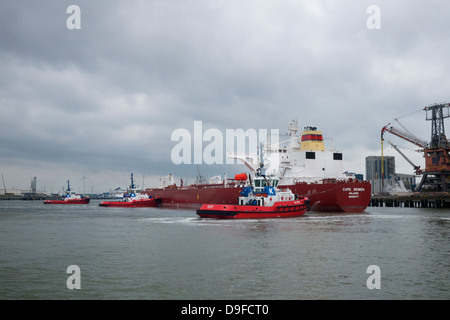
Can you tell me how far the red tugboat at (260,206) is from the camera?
122ft

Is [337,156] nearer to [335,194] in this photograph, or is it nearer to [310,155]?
[310,155]

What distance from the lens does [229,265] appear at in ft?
52.1

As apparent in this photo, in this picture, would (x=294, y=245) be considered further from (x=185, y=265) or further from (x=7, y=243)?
(x=7, y=243)

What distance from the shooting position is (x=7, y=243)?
22.7 meters

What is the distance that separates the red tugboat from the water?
10.7m

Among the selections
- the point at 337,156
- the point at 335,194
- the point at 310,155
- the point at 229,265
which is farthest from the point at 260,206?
the point at 229,265

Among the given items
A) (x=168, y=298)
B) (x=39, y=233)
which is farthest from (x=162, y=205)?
(x=168, y=298)

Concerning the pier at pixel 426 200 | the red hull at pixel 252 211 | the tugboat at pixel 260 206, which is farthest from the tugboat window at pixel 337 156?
the pier at pixel 426 200

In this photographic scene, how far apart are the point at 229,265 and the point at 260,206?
2207cm

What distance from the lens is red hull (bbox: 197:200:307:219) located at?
36844 millimetres

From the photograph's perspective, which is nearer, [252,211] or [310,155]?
[252,211]

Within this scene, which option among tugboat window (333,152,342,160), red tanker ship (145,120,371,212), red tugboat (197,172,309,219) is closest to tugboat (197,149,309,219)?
red tugboat (197,172,309,219)
